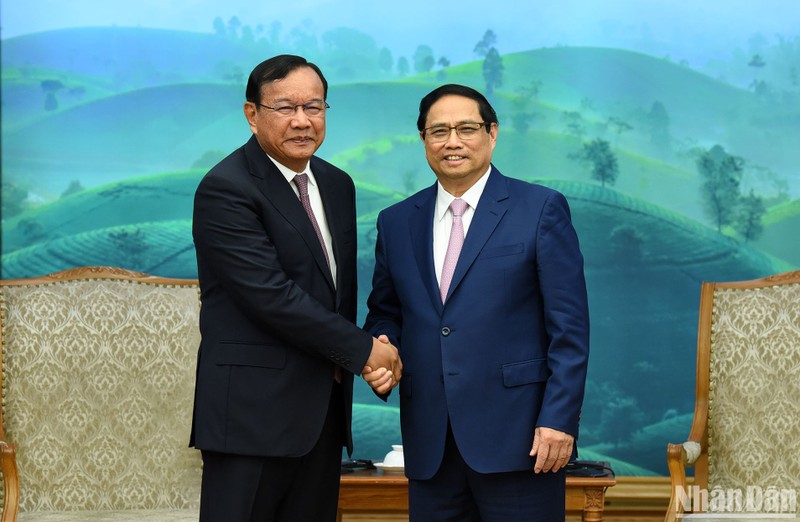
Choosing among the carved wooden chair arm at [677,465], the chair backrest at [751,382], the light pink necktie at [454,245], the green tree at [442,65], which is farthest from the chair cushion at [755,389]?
the green tree at [442,65]

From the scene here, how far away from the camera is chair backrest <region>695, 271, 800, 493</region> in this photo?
3.28 meters

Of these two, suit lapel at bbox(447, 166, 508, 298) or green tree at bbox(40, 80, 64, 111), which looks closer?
suit lapel at bbox(447, 166, 508, 298)

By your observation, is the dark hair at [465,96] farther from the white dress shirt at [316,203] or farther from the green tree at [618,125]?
the green tree at [618,125]

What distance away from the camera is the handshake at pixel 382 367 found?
2318 mm

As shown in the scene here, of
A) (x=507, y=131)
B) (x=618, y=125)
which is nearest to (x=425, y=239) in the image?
(x=507, y=131)

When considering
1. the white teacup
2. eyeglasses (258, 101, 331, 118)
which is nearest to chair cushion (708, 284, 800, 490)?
the white teacup

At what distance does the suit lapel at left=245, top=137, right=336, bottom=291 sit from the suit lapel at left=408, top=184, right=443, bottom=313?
217 millimetres

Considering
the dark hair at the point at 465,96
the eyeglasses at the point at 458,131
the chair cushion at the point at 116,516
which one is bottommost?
the chair cushion at the point at 116,516

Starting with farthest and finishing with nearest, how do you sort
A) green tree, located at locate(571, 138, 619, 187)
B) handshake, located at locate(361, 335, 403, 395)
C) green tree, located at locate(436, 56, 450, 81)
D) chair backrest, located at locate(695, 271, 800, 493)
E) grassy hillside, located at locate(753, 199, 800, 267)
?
green tree, located at locate(436, 56, 450, 81) → green tree, located at locate(571, 138, 619, 187) → grassy hillside, located at locate(753, 199, 800, 267) → chair backrest, located at locate(695, 271, 800, 493) → handshake, located at locate(361, 335, 403, 395)

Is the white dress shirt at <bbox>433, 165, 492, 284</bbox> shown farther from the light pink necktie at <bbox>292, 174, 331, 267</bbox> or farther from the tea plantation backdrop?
the tea plantation backdrop

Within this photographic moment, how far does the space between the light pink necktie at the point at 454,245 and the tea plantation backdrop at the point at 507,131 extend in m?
2.32

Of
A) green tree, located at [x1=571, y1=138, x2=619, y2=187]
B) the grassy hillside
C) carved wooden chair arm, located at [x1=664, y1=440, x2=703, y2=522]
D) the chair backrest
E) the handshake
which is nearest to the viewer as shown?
the handshake

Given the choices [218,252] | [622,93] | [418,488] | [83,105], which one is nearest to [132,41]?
[83,105]

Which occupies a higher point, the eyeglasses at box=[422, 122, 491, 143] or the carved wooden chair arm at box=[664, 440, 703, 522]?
the eyeglasses at box=[422, 122, 491, 143]
